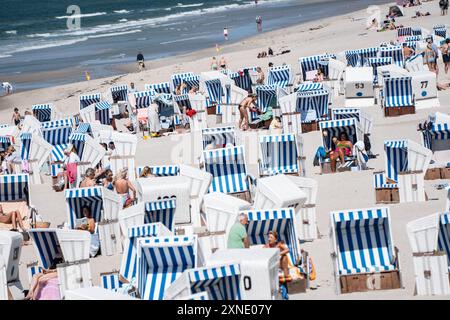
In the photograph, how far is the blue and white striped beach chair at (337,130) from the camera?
17016 millimetres

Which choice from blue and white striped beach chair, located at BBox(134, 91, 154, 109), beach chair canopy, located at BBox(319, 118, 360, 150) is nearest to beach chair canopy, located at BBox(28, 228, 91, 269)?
beach chair canopy, located at BBox(319, 118, 360, 150)

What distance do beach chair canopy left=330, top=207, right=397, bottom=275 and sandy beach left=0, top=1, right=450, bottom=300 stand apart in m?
0.33

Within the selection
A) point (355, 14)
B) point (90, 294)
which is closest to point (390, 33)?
point (355, 14)

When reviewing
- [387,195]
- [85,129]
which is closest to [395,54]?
[85,129]

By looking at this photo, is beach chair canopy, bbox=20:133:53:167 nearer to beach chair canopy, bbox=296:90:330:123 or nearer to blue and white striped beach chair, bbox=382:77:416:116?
beach chair canopy, bbox=296:90:330:123

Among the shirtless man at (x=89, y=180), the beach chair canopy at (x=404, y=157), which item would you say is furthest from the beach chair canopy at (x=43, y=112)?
the beach chair canopy at (x=404, y=157)

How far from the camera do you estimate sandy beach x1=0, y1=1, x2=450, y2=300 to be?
12273mm

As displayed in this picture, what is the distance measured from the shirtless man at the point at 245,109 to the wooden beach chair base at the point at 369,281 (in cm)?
1090

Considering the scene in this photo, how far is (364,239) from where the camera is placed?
10.9m

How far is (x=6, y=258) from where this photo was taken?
11469 millimetres

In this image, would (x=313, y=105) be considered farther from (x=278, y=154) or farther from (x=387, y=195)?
(x=387, y=195)

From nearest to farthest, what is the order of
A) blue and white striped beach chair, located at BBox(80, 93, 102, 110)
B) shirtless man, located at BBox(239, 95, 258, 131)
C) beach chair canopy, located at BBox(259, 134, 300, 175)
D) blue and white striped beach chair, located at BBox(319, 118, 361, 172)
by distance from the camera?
1. beach chair canopy, located at BBox(259, 134, 300, 175)
2. blue and white striped beach chair, located at BBox(319, 118, 361, 172)
3. shirtless man, located at BBox(239, 95, 258, 131)
4. blue and white striped beach chair, located at BBox(80, 93, 102, 110)
